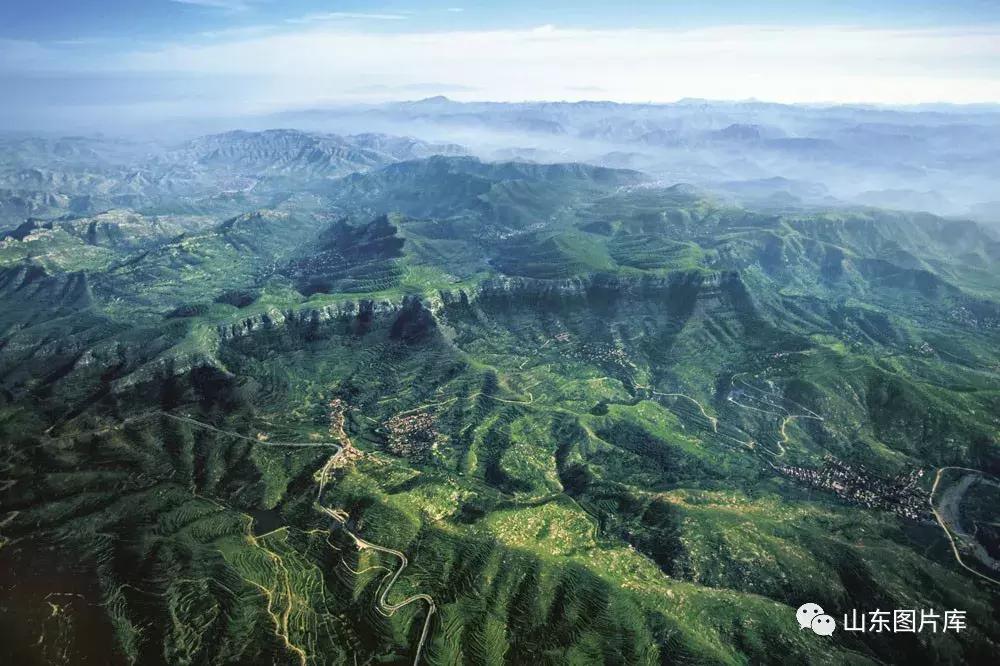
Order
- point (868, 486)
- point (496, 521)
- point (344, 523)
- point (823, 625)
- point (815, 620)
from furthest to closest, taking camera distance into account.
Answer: point (868, 486)
point (344, 523)
point (496, 521)
point (815, 620)
point (823, 625)

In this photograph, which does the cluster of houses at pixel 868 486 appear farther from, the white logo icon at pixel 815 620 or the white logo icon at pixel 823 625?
the white logo icon at pixel 823 625

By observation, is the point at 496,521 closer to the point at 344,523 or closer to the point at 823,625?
the point at 344,523

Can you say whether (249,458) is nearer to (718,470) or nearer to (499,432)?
(499,432)

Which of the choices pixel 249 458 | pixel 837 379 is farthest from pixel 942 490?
pixel 249 458

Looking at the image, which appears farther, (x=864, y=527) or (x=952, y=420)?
(x=952, y=420)

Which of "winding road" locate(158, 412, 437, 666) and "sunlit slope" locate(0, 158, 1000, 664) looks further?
"winding road" locate(158, 412, 437, 666)

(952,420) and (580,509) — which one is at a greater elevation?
(952,420)

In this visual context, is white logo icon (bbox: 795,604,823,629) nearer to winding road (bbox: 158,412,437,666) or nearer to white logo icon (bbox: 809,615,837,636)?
white logo icon (bbox: 809,615,837,636)

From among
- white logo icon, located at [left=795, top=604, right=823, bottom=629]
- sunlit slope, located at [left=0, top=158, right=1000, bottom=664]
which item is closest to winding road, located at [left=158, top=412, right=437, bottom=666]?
sunlit slope, located at [left=0, top=158, right=1000, bottom=664]

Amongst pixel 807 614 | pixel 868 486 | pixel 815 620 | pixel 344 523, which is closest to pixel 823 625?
pixel 815 620
